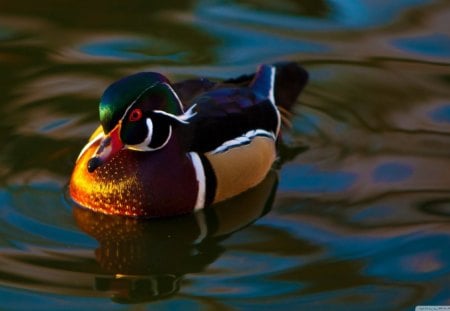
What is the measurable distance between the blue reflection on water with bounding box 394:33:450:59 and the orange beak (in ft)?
8.90

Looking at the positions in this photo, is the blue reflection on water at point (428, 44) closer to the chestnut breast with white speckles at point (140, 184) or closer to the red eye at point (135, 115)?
the chestnut breast with white speckles at point (140, 184)

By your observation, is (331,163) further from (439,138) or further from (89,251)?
(89,251)

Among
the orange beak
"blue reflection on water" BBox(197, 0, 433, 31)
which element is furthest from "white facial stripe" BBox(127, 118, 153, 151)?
"blue reflection on water" BBox(197, 0, 433, 31)

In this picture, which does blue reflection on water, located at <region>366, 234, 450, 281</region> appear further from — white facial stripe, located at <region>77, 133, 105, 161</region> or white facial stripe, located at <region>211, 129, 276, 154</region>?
white facial stripe, located at <region>77, 133, 105, 161</region>

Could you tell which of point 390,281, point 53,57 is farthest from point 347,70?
point 390,281

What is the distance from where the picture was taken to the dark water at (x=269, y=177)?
571cm

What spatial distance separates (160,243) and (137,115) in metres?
0.61

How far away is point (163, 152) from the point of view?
20.9 ft

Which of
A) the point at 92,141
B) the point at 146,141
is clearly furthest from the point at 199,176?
the point at 92,141

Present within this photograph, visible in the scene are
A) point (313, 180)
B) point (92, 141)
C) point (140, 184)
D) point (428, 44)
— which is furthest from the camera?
point (428, 44)

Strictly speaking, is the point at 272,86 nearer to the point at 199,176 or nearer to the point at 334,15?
the point at 199,176

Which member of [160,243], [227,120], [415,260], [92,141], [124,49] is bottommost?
[415,260]

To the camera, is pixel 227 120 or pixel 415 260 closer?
pixel 415 260

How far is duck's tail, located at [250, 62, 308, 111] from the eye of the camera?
7.03m
